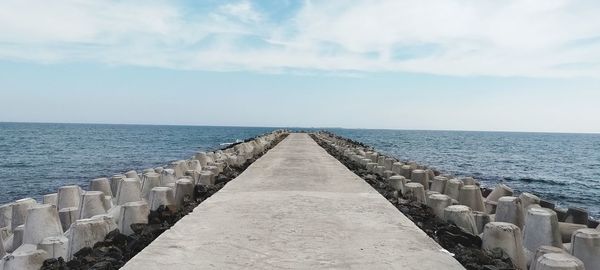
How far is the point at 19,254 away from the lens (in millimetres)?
3912

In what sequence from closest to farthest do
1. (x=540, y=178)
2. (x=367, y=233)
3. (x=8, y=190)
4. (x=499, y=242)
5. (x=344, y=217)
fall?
(x=499, y=242) → (x=367, y=233) → (x=344, y=217) → (x=8, y=190) → (x=540, y=178)

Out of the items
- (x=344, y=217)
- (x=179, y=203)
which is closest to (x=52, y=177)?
(x=179, y=203)

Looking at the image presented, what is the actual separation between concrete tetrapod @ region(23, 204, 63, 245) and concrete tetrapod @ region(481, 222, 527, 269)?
13.6ft

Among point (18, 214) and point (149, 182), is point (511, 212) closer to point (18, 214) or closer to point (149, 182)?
point (149, 182)

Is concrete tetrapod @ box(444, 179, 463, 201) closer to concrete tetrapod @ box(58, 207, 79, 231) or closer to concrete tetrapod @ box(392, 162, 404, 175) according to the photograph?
concrete tetrapod @ box(392, 162, 404, 175)

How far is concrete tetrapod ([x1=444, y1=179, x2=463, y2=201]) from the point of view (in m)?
7.64

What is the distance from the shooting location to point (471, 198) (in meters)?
7.12

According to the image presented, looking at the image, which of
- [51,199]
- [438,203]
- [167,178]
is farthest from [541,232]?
[51,199]

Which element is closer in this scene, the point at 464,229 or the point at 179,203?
the point at 464,229

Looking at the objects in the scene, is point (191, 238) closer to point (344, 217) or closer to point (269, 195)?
point (344, 217)

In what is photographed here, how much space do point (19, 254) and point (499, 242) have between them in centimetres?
387

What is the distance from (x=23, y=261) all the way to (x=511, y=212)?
4873 millimetres

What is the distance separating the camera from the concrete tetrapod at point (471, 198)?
7.09 m

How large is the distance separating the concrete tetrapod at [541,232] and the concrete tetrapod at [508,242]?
1.45 ft
